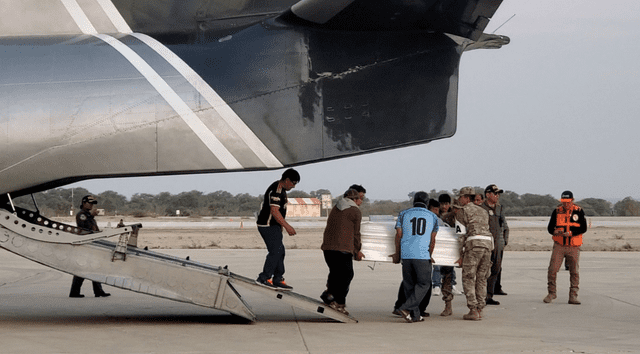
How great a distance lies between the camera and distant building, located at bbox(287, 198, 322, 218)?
63.0 meters

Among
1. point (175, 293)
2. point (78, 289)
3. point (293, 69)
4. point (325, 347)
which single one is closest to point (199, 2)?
point (293, 69)

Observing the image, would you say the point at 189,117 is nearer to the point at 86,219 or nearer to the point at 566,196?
the point at 86,219

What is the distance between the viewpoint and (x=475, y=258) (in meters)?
10.2

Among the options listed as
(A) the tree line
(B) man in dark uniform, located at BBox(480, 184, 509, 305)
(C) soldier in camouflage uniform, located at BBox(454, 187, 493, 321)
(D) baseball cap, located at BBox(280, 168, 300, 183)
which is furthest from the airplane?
(A) the tree line

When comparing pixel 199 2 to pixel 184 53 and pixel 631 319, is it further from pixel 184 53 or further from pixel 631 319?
pixel 631 319

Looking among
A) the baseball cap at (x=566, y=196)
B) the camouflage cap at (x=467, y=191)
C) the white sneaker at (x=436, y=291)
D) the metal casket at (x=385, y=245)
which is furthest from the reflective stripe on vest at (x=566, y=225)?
the metal casket at (x=385, y=245)

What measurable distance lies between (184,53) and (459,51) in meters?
3.34

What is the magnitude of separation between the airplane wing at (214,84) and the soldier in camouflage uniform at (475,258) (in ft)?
5.83

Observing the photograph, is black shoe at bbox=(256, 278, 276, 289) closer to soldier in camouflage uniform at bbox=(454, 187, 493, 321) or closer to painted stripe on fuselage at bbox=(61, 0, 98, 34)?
soldier in camouflage uniform at bbox=(454, 187, 493, 321)

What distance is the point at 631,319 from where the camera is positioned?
33.5 ft

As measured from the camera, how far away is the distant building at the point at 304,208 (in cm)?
6300

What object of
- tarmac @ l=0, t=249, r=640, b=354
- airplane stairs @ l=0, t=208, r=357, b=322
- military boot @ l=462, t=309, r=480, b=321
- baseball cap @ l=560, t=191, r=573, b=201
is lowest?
tarmac @ l=0, t=249, r=640, b=354

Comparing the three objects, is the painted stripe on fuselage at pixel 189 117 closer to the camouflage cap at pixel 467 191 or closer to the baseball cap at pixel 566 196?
the camouflage cap at pixel 467 191

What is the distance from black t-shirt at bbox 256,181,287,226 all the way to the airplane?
947mm
